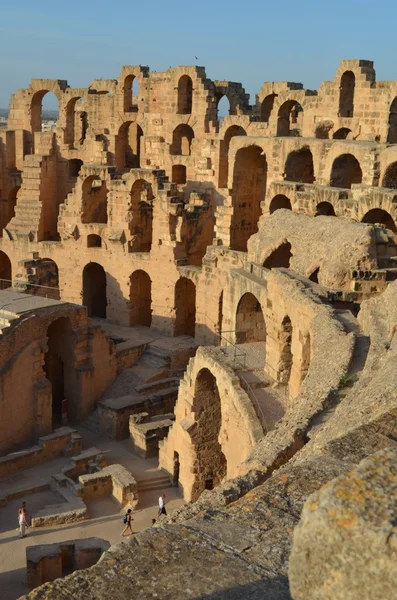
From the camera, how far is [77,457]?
715 inches

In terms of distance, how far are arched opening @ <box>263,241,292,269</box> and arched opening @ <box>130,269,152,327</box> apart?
669 cm

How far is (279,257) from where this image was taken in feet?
65.3

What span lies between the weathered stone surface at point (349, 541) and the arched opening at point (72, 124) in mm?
30285

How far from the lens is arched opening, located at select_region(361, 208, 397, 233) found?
62.2 ft

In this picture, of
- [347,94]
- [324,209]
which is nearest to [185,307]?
[324,209]

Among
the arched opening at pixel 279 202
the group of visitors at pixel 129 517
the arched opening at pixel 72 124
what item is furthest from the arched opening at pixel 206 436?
the arched opening at pixel 72 124

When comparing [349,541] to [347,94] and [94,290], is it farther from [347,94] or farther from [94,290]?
[94,290]

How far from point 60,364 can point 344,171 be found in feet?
33.9

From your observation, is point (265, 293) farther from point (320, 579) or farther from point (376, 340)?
point (320, 579)

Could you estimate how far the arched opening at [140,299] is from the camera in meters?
25.3

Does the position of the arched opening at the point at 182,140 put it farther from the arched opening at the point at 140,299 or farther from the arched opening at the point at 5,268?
the arched opening at the point at 5,268

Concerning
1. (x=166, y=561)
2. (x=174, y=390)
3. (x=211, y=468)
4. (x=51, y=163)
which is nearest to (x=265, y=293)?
(x=211, y=468)

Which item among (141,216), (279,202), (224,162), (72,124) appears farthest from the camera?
(72,124)

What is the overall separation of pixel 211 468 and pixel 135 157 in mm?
19577
